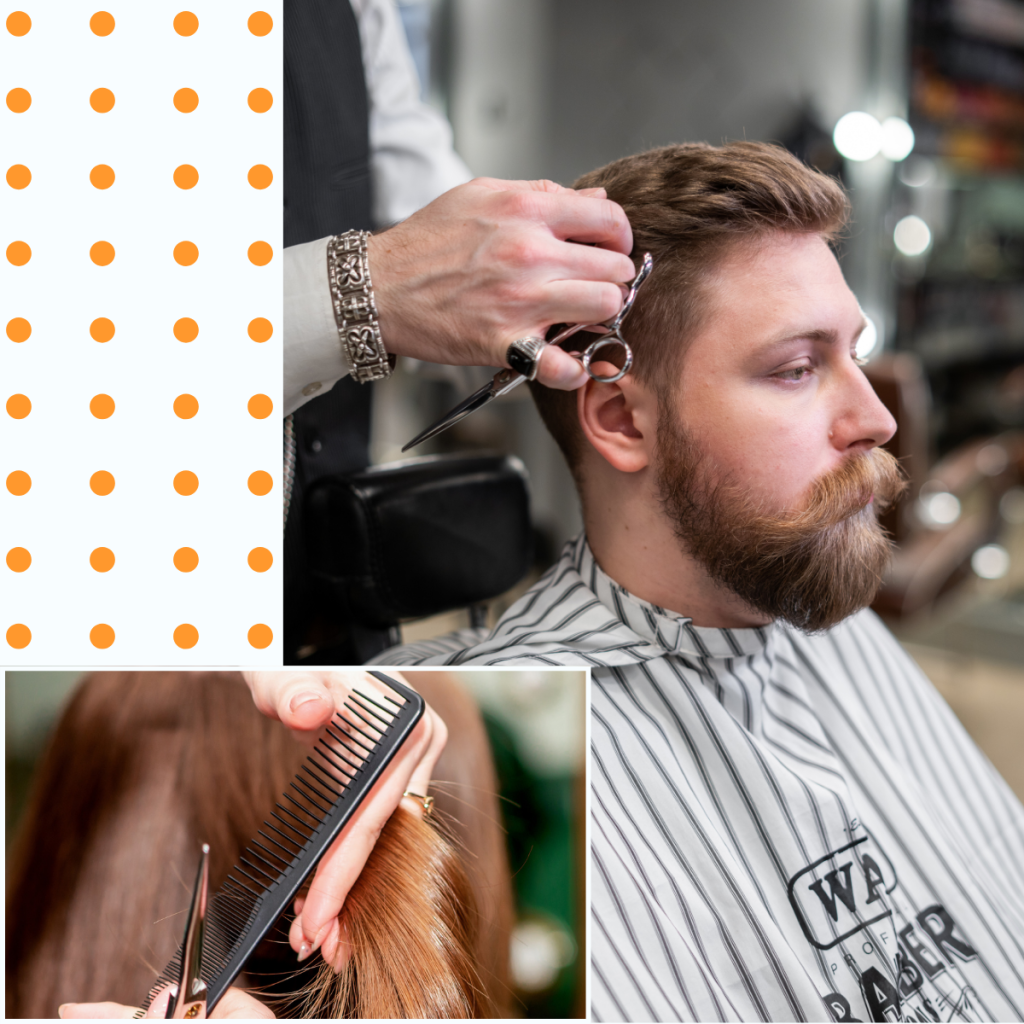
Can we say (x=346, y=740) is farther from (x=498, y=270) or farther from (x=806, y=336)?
(x=806, y=336)

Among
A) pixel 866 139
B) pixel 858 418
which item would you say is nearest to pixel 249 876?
pixel 858 418

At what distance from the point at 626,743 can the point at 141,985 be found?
0.53 meters

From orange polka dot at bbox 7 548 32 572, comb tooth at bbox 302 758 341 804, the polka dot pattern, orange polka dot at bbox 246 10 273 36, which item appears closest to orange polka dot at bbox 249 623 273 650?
the polka dot pattern

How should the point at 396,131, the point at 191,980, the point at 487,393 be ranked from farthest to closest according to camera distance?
1. the point at 396,131
2. the point at 487,393
3. the point at 191,980

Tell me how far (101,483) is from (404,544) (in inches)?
15.5

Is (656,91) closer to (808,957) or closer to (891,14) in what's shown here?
(891,14)

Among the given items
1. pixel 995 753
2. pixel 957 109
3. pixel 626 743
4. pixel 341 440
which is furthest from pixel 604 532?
pixel 957 109

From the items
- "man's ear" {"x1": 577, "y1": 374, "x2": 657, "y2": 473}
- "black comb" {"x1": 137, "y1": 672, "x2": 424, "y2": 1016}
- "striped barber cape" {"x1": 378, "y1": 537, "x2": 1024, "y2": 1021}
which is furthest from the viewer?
"man's ear" {"x1": 577, "y1": 374, "x2": 657, "y2": 473}

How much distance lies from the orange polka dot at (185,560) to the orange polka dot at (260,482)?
79 mm

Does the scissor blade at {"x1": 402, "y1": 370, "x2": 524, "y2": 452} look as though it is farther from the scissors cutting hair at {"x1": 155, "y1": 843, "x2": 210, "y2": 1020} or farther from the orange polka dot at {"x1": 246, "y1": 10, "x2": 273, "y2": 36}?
the scissors cutting hair at {"x1": 155, "y1": 843, "x2": 210, "y2": 1020}

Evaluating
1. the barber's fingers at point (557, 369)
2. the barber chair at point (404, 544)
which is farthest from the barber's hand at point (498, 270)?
the barber chair at point (404, 544)

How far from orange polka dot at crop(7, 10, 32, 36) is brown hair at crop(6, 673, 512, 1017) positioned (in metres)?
0.60

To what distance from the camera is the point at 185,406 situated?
778 mm

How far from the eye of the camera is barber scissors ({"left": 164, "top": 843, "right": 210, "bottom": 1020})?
711 mm
